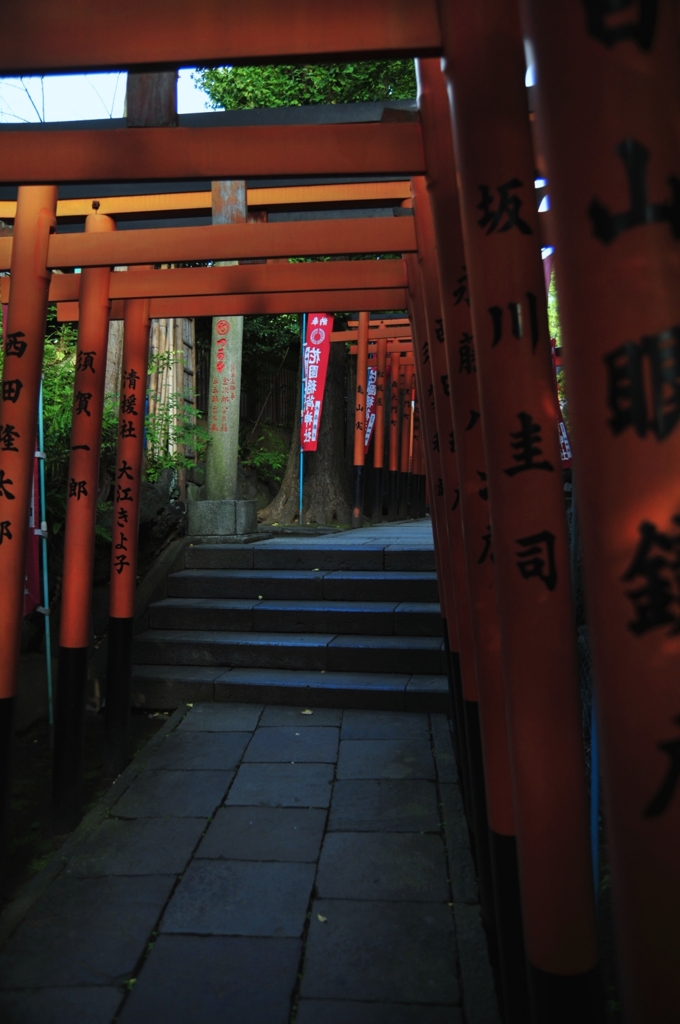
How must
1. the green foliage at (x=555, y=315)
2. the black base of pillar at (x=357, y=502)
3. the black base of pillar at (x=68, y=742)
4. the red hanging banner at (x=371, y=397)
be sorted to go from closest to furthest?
1. the green foliage at (x=555, y=315)
2. the black base of pillar at (x=68, y=742)
3. the black base of pillar at (x=357, y=502)
4. the red hanging banner at (x=371, y=397)

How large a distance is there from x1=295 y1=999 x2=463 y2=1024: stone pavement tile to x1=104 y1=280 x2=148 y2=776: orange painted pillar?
2.95 metres

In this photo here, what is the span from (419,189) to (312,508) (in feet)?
32.0

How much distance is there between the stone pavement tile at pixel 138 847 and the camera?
3.88 m

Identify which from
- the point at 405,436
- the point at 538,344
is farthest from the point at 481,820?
the point at 405,436

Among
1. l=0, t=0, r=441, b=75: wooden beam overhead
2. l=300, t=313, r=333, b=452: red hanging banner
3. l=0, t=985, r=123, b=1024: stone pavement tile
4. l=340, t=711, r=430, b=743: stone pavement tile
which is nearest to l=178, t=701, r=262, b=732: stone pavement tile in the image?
l=340, t=711, r=430, b=743: stone pavement tile

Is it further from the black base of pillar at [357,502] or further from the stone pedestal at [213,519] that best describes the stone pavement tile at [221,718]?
the black base of pillar at [357,502]

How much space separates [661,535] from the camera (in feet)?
3.75

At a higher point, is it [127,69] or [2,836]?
[127,69]

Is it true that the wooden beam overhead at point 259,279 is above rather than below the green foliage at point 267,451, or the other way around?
below

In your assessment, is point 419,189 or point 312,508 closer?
point 419,189

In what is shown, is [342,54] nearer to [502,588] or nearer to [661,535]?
[502,588]

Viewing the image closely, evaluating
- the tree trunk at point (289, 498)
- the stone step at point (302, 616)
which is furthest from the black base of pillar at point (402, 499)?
the stone step at point (302, 616)

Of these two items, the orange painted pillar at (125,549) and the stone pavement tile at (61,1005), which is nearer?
the stone pavement tile at (61,1005)

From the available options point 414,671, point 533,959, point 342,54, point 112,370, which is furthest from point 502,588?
point 112,370
